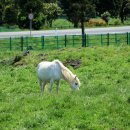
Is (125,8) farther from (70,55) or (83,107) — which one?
(83,107)

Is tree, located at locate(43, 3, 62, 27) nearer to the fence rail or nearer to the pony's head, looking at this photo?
the fence rail

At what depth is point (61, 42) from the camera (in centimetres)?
4169

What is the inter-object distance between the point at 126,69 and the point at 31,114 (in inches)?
447

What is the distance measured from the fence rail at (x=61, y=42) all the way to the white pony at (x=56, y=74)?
2156cm

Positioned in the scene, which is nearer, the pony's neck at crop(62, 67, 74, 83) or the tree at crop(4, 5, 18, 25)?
the pony's neck at crop(62, 67, 74, 83)

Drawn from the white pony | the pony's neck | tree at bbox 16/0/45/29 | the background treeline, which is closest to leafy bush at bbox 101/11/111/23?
the background treeline

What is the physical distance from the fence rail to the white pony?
21.6 m

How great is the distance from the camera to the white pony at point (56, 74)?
53.1ft

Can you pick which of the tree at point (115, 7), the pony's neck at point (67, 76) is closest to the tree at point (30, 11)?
the tree at point (115, 7)

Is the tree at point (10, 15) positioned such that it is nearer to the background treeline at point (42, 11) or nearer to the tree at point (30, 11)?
the background treeline at point (42, 11)

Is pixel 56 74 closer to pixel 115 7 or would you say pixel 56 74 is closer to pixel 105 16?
pixel 105 16

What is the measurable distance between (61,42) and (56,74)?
2536 cm

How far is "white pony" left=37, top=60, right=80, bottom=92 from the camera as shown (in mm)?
16172

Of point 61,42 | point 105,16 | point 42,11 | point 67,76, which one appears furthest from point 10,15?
point 67,76
